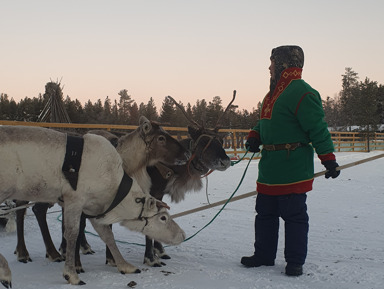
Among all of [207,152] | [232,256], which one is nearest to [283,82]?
[207,152]

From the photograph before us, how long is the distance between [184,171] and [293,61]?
1.87 meters

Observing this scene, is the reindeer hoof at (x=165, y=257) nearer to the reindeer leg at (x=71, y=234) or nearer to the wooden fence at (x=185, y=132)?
the reindeer leg at (x=71, y=234)

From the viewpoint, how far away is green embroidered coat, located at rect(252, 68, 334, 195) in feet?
12.1

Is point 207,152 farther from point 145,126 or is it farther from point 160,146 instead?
point 145,126

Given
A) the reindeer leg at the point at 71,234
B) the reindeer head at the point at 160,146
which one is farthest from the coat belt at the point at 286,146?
the reindeer leg at the point at 71,234

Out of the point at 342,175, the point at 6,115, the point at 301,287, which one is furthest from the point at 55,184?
the point at 6,115

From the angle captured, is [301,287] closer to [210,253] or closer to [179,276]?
[179,276]

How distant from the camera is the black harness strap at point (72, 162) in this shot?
3.24 m

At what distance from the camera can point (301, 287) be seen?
3199 millimetres

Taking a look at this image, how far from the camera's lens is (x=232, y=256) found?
430 cm

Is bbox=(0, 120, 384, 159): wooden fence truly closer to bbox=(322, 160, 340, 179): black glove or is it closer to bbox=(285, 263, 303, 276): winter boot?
bbox=(322, 160, 340, 179): black glove

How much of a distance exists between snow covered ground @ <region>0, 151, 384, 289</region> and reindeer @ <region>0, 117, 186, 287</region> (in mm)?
313

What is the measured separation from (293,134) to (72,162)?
83.4 inches

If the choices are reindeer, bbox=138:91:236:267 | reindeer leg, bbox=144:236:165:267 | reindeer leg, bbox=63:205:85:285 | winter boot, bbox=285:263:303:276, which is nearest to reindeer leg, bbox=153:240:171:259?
reindeer, bbox=138:91:236:267
